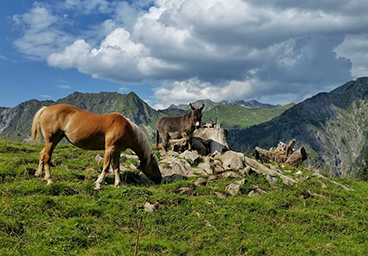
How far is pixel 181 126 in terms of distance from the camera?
20500mm

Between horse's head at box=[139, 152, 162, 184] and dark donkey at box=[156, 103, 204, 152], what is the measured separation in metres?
6.75

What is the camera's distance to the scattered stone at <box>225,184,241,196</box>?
12595mm

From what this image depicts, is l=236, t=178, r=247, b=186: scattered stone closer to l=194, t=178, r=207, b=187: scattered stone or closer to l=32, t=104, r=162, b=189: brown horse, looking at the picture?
l=194, t=178, r=207, b=187: scattered stone

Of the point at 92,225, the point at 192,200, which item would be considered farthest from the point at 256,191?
the point at 92,225

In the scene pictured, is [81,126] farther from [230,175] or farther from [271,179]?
[271,179]

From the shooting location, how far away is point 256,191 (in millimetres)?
13125

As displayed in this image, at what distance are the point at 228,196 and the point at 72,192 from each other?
6.70 metres

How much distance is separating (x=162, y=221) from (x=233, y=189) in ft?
16.2

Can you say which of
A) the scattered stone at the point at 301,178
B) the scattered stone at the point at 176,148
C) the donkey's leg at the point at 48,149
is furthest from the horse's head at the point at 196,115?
A: the donkey's leg at the point at 48,149

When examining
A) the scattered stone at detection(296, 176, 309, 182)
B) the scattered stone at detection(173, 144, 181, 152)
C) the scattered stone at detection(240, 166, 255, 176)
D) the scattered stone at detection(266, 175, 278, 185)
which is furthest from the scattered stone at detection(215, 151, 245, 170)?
the scattered stone at detection(173, 144, 181, 152)

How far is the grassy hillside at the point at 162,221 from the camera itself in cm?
711

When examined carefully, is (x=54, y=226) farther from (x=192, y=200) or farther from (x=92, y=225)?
(x=192, y=200)

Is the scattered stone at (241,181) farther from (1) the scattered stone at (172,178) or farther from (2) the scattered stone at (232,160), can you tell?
(1) the scattered stone at (172,178)

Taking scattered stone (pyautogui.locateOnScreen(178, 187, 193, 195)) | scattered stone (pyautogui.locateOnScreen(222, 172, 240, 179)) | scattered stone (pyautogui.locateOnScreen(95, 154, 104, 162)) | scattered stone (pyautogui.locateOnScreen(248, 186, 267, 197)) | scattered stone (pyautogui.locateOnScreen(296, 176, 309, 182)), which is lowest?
scattered stone (pyautogui.locateOnScreen(296, 176, 309, 182))
